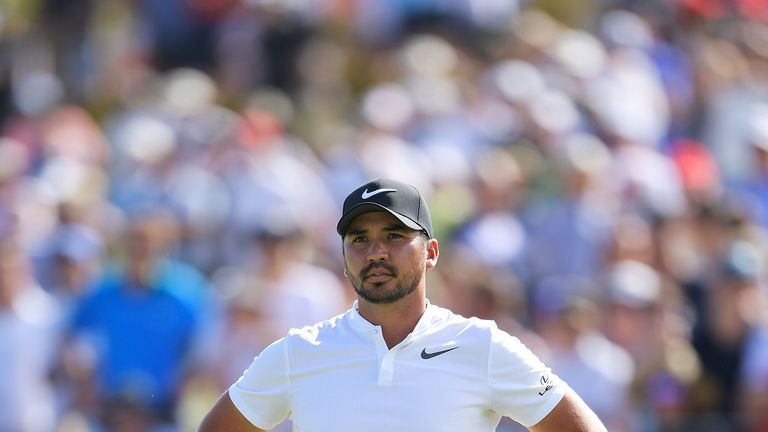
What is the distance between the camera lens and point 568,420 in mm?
5883

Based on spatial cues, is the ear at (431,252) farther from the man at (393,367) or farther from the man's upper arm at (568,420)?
the man's upper arm at (568,420)

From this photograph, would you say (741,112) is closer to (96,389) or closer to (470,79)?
(470,79)

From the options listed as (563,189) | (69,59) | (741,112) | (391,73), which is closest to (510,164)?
(563,189)

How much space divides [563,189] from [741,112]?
1797mm

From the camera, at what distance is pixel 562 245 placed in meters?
11.9

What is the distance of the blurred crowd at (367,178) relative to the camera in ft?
34.9

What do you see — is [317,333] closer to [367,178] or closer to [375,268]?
[375,268]

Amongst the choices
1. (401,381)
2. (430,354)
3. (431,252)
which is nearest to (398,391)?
(401,381)

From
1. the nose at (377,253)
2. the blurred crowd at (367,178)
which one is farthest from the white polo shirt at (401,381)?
the blurred crowd at (367,178)

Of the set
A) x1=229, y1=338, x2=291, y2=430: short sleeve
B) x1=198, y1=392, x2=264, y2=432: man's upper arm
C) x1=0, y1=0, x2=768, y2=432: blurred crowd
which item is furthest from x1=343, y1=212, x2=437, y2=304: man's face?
x1=0, y1=0, x2=768, y2=432: blurred crowd

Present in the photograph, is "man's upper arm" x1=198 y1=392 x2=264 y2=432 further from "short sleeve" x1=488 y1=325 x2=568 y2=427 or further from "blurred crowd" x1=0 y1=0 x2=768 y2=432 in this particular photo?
"blurred crowd" x1=0 y1=0 x2=768 y2=432

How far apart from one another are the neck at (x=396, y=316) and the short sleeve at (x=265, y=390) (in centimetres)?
34

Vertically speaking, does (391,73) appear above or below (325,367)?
below

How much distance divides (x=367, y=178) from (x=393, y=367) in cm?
727
